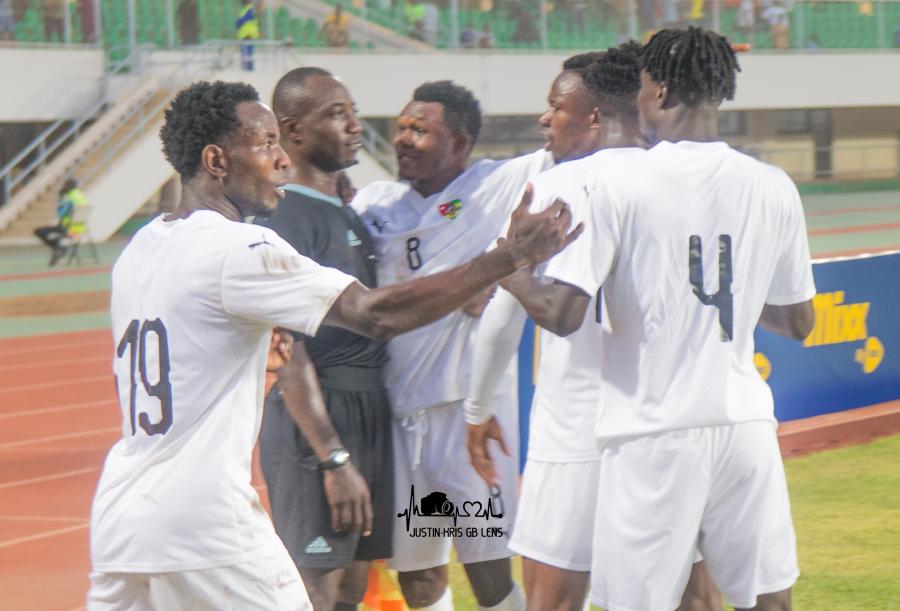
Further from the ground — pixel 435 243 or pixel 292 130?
pixel 292 130

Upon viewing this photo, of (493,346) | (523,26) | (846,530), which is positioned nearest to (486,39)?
(523,26)

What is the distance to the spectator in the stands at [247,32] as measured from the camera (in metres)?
27.9

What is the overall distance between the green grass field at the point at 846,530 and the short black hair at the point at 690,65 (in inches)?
110

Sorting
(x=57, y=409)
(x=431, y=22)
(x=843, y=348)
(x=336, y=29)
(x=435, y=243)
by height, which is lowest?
(x=57, y=409)

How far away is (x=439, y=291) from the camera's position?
122 inches

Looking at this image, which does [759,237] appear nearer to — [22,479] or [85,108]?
[22,479]

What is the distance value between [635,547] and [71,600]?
11.6 ft

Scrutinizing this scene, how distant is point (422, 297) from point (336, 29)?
28072 millimetres

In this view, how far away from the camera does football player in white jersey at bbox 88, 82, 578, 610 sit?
3025 millimetres

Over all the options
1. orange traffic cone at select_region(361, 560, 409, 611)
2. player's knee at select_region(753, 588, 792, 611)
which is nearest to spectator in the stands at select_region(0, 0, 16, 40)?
orange traffic cone at select_region(361, 560, 409, 611)

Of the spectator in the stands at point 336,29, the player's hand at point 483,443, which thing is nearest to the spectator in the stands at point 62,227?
the spectator in the stands at point 336,29

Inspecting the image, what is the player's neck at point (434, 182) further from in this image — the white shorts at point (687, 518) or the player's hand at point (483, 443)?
the white shorts at point (687, 518)

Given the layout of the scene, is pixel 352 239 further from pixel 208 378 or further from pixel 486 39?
pixel 486 39

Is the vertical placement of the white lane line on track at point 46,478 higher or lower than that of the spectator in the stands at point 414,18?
lower
